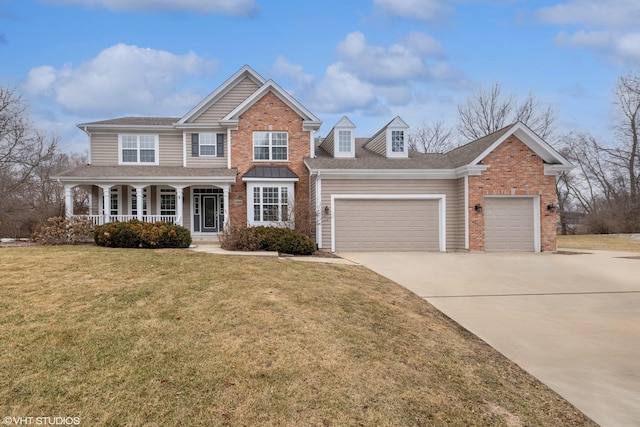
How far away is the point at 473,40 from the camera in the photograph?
49.9ft

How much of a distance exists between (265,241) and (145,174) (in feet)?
25.5

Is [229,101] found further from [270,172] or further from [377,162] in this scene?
[377,162]

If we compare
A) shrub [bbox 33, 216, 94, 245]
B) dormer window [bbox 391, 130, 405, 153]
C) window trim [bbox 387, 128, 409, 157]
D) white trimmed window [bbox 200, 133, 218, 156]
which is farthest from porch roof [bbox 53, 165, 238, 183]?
dormer window [bbox 391, 130, 405, 153]

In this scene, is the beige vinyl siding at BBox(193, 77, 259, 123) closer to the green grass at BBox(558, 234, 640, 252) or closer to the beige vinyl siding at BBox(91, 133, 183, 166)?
the beige vinyl siding at BBox(91, 133, 183, 166)

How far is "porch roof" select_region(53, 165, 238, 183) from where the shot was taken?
1686 cm

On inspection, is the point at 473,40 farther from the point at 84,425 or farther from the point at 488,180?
the point at 84,425

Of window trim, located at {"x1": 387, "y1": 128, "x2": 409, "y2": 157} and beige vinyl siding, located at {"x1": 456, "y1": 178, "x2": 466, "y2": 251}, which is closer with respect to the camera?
beige vinyl siding, located at {"x1": 456, "y1": 178, "x2": 466, "y2": 251}

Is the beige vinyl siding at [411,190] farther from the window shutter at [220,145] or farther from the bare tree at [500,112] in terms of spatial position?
the bare tree at [500,112]

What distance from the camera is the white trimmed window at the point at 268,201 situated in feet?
59.1

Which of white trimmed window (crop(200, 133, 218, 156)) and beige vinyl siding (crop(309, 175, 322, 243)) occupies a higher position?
white trimmed window (crop(200, 133, 218, 156))

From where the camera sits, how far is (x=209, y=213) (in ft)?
64.4

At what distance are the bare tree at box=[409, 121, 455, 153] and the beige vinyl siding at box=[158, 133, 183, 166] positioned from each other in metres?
26.0

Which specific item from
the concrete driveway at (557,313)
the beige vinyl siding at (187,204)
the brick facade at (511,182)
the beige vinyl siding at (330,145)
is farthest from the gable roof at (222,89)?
the brick facade at (511,182)

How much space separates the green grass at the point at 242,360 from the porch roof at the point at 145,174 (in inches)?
398
